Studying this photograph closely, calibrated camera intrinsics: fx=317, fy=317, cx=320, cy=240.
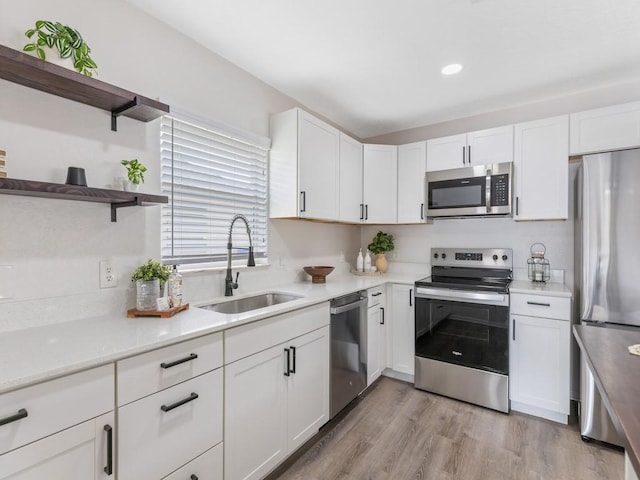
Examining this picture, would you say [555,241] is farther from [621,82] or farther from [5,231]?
[5,231]

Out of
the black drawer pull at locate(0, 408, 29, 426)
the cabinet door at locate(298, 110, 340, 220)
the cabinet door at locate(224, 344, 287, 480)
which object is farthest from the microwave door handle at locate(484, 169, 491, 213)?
the black drawer pull at locate(0, 408, 29, 426)

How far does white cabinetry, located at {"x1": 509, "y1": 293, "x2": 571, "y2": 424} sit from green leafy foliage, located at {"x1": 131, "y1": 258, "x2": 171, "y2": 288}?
8.16 ft

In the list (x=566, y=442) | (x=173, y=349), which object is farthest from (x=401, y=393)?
(x=173, y=349)

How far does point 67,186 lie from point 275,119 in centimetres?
162

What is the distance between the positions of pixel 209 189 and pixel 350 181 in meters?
Answer: 1.45

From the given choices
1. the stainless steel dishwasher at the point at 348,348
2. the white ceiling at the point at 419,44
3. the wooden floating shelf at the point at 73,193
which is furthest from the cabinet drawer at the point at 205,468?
the white ceiling at the point at 419,44

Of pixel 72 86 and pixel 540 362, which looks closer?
pixel 72 86

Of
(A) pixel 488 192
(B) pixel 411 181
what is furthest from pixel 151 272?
(A) pixel 488 192

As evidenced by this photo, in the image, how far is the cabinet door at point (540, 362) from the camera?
234 centimetres

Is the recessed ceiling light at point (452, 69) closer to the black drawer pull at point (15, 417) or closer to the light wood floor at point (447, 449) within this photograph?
the light wood floor at point (447, 449)

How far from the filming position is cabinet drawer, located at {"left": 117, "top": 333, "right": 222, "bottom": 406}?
1.12 metres

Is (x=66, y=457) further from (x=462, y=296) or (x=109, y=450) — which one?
(x=462, y=296)

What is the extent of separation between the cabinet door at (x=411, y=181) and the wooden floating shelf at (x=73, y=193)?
2.37m

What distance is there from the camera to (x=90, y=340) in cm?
119
